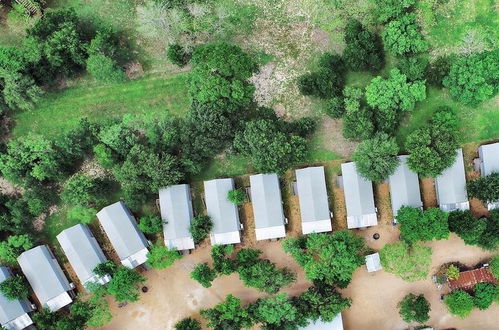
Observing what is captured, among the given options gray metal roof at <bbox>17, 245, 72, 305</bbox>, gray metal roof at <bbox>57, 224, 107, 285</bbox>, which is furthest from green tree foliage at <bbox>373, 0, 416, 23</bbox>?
gray metal roof at <bbox>17, 245, 72, 305</bbox>

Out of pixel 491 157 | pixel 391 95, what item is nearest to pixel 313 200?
pixel 391 95

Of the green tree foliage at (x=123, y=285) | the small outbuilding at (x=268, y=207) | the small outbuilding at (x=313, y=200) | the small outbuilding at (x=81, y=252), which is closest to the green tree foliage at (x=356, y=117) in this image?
the small outbuilding at (x=313, y=200)

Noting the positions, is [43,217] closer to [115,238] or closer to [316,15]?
[115,238]

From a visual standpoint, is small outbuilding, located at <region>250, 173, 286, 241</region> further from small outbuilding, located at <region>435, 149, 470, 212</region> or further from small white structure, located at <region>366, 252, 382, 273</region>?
small outbuilding, located at <region>435, 149, 470, 212</region>

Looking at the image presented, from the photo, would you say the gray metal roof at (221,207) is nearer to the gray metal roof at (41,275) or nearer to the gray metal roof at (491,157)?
the gray metal roof at (41,275)

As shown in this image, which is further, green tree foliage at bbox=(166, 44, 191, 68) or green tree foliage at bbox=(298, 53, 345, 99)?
green tree foliage at bbox=(166, 44, 191, 68)

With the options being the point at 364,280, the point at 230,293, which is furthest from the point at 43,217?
the point at 364,280
